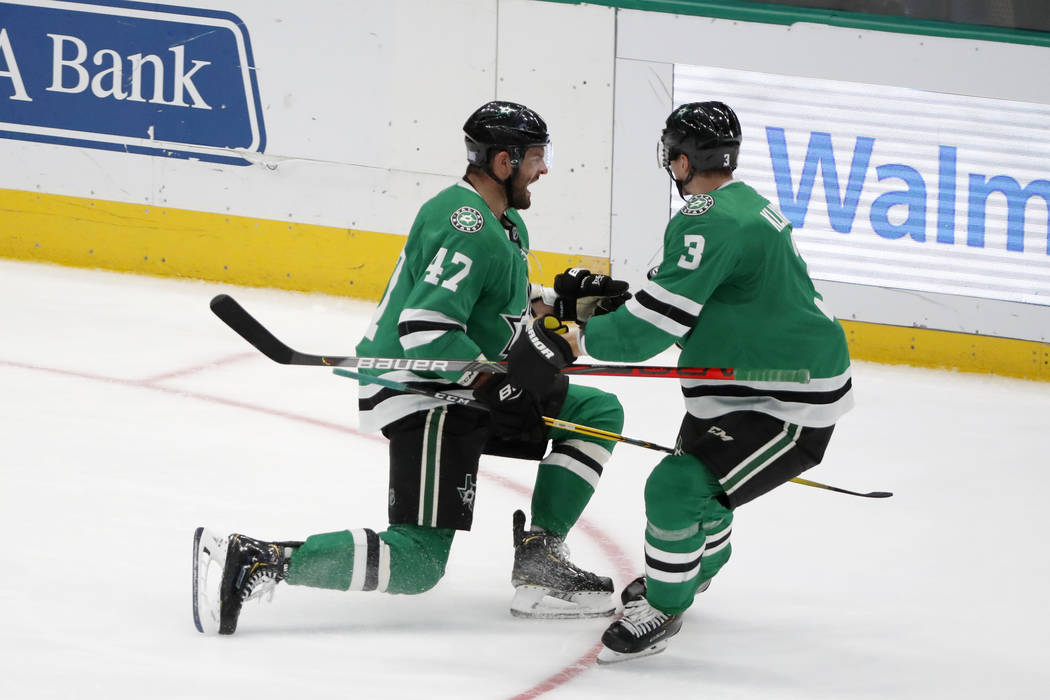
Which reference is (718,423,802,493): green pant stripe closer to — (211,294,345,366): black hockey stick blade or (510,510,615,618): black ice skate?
(510,510,615,618): black ice skate

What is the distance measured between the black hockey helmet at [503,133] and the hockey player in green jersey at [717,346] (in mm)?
273

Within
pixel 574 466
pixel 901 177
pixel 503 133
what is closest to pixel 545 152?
pixel 503 133

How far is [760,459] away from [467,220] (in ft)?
2.48

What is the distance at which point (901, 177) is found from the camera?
17.0 ft

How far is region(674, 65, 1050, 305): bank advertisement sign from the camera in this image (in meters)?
5.09

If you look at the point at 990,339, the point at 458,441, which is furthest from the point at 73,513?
the point at 990,339

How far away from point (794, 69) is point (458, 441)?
2863 millimetres

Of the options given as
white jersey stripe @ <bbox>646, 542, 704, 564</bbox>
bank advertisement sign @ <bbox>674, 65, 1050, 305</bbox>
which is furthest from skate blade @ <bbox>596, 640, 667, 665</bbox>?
bank advertisement sign @ <bbox>674, 65, 1050, 305</bbox>

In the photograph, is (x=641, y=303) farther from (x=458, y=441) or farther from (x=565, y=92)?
(x=565, y=92)

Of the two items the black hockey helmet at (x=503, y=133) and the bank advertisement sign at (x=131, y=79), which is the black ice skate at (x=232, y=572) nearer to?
the black hockey helmet at (x=503, y=133)

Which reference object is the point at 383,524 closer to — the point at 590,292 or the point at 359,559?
the point at 359,559

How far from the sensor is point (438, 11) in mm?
5508

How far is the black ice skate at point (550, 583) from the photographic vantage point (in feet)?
10.1

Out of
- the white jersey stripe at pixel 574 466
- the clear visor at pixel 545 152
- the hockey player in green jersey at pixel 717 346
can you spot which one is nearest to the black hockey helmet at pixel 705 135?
the hockey player in green jersey at pixel 717 346
